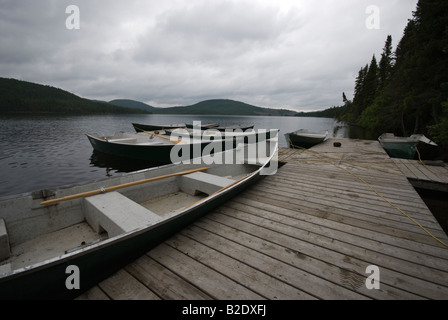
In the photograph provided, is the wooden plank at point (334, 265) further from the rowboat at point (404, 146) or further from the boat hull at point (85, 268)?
the rowboat at point (404, 146)

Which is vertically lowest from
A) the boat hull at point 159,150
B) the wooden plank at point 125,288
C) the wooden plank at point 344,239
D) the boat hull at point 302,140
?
the wooden plank at point 125,288

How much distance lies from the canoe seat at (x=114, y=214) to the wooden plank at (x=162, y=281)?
0.45m

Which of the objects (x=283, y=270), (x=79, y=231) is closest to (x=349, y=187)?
(x=283, y=270)

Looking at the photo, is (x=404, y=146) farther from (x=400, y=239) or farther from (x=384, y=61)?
(x=384, y=61)

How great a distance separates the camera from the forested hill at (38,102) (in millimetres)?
74688

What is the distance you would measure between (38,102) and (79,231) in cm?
11516

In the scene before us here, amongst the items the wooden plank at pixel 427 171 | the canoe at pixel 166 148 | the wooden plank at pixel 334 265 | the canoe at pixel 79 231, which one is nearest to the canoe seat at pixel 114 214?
the canoe at pixel 79 231

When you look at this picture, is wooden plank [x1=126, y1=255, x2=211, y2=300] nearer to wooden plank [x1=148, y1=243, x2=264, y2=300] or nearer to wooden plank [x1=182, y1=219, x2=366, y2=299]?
wooden plank [x1=148, y1=243, x2=264, y2=300]

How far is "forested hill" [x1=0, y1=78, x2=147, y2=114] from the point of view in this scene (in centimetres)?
7469
